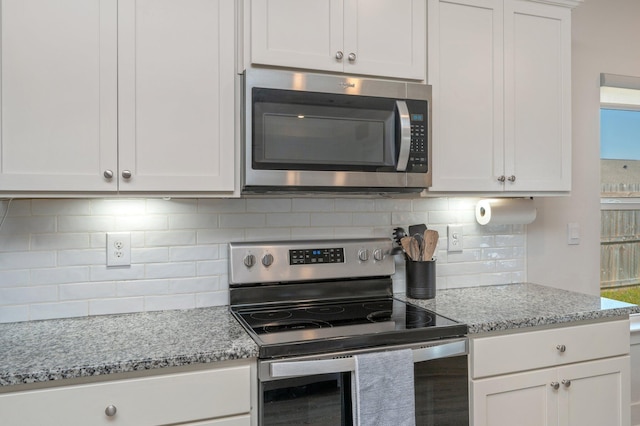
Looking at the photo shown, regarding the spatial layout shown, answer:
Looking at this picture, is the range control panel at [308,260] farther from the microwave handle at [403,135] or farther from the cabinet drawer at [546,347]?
the cabinet drawer at [546,347]

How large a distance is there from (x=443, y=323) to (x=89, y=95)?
1.42 m

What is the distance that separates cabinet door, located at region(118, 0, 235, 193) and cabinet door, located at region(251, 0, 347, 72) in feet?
0.34

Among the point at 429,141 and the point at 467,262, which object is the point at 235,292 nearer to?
the point at 429,141

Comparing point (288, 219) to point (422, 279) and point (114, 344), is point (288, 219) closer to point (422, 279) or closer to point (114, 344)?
point (422, 279)

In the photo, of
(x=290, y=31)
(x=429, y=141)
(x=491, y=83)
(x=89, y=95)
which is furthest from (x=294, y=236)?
(x=491, y=83)

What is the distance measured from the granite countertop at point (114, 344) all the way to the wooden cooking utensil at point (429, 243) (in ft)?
2.93

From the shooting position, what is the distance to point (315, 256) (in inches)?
79.8

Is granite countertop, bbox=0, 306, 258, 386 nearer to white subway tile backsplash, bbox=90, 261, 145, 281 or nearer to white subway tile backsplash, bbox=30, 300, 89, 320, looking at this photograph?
white subway tile backsplash, bbox=30, 300, 89, 320

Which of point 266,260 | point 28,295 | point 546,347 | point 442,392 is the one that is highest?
point 266,260

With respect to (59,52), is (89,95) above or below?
below

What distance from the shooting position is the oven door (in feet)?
4.58

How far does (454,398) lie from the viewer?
1641 mm

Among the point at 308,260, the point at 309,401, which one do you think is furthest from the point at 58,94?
the point at 309,401

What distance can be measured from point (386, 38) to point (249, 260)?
3.45 feet
